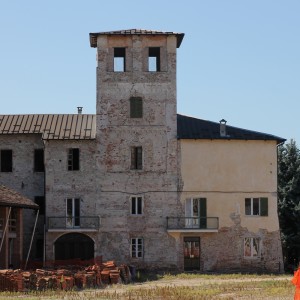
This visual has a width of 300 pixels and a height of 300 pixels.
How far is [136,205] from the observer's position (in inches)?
1944

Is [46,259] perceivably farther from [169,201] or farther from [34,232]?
[169,201]

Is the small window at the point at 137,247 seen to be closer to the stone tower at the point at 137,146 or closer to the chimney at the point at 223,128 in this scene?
the stone tower at the point at 137,146

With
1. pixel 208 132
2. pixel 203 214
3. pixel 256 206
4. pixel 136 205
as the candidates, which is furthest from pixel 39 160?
pixel 256 206

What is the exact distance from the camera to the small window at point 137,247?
49.0 meters

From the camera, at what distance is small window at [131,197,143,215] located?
49312mm

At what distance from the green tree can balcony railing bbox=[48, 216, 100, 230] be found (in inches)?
564

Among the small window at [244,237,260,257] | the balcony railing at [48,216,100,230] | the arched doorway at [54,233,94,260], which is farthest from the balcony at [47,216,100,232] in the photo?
the small window at [244,237,260,257]

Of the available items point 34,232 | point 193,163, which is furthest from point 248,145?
point 34,232

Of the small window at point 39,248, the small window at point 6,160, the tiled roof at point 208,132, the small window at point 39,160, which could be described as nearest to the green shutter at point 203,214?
the tiled roof at point 208,132

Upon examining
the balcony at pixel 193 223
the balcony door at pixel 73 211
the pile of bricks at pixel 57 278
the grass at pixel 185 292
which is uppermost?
the balcony door at pixel 73 211

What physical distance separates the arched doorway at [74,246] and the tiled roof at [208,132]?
8600mm

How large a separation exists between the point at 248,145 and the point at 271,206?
4039 mm

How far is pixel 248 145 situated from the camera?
4981cm

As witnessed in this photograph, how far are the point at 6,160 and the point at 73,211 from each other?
5.60 m
